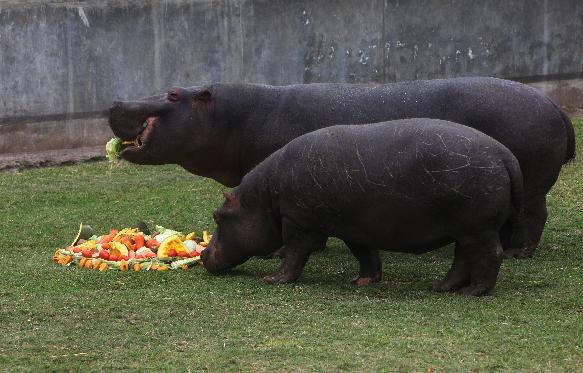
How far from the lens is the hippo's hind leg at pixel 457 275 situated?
8477mm

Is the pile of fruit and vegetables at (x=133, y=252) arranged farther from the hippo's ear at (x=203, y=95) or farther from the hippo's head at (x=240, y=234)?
the hippo's ear at (x=203, y=95)

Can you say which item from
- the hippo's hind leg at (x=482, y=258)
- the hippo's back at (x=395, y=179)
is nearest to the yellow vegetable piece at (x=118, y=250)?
the hippo's back at (x=395, y=179)

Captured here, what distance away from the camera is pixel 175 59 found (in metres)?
14.9

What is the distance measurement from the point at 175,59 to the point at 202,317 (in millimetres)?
7552

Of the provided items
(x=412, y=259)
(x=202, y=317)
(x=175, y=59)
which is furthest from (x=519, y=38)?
(x=202, y=317)

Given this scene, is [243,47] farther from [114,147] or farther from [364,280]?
[364,280]

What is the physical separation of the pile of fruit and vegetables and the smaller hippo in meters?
0.57

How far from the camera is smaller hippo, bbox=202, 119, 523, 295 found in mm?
8117

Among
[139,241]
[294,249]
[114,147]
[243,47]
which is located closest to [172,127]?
[114,147]

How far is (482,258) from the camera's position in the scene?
8266 millimetres

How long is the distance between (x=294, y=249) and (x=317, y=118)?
1.47 m

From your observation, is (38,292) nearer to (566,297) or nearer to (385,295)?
(385,295)

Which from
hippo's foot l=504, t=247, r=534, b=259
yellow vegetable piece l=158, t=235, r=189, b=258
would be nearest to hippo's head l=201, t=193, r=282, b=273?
yellow vegetable piece l=158, t=235, r=189, b=258

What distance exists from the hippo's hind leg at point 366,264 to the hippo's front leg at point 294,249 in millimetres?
266
